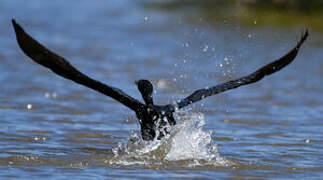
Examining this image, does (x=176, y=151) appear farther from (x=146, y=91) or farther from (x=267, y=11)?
(x=267, y=11)

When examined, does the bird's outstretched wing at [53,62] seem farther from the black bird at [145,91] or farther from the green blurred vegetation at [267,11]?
the green blurred vegetation at [267,11]

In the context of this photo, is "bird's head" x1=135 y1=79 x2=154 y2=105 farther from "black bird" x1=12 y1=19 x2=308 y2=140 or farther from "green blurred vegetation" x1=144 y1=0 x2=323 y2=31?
"green blurred vegetation" x1=144 y1=0 x2=323 y2=31

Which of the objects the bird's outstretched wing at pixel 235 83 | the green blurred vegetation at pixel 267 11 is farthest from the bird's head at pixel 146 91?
the green blurred vegetation at pixel 267 11

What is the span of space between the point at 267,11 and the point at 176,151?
1422 cm

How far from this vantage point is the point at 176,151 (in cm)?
836

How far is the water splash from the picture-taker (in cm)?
820

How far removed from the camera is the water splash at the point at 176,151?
8203 mm

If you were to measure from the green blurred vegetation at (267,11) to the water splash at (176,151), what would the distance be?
456 inches

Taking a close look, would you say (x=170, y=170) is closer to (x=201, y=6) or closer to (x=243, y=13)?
(x=243, y=13)

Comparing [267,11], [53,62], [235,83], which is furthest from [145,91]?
[267,11]

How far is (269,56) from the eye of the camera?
16.3 meters

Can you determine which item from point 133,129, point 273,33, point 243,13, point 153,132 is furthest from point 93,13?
point 153,132

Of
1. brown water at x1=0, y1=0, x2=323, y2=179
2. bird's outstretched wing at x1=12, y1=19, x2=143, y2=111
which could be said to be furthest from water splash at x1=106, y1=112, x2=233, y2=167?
bird's outstretched wing at x1=12, y1=19, x2=143, y2=111

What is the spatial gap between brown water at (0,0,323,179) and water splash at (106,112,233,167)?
0.04ft
